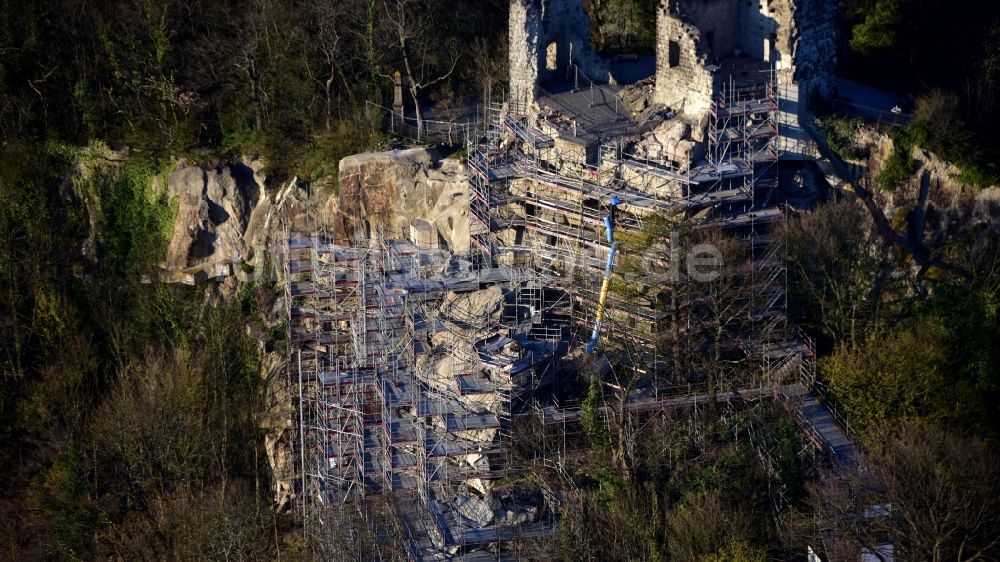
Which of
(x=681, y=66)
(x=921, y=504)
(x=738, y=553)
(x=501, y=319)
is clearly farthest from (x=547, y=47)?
(x=921, y=504)

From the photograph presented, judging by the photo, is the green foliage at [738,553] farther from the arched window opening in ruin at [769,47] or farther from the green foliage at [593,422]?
the arched window opening in ruin at [769,47]

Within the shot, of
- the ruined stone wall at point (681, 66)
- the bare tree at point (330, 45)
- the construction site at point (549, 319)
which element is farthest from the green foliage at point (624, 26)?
the bare tree at point (330, 45)

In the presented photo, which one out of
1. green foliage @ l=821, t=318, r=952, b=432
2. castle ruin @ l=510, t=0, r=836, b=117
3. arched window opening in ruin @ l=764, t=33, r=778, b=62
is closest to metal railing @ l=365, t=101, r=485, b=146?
castle ruin @ l=510, t=0, r=836, b=117

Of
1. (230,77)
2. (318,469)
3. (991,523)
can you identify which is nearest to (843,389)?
(991,523)

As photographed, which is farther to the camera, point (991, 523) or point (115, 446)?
point (115, 446)

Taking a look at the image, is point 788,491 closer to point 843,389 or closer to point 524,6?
point 843,389

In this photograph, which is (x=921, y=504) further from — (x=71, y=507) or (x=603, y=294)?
(x=71, y=507)
